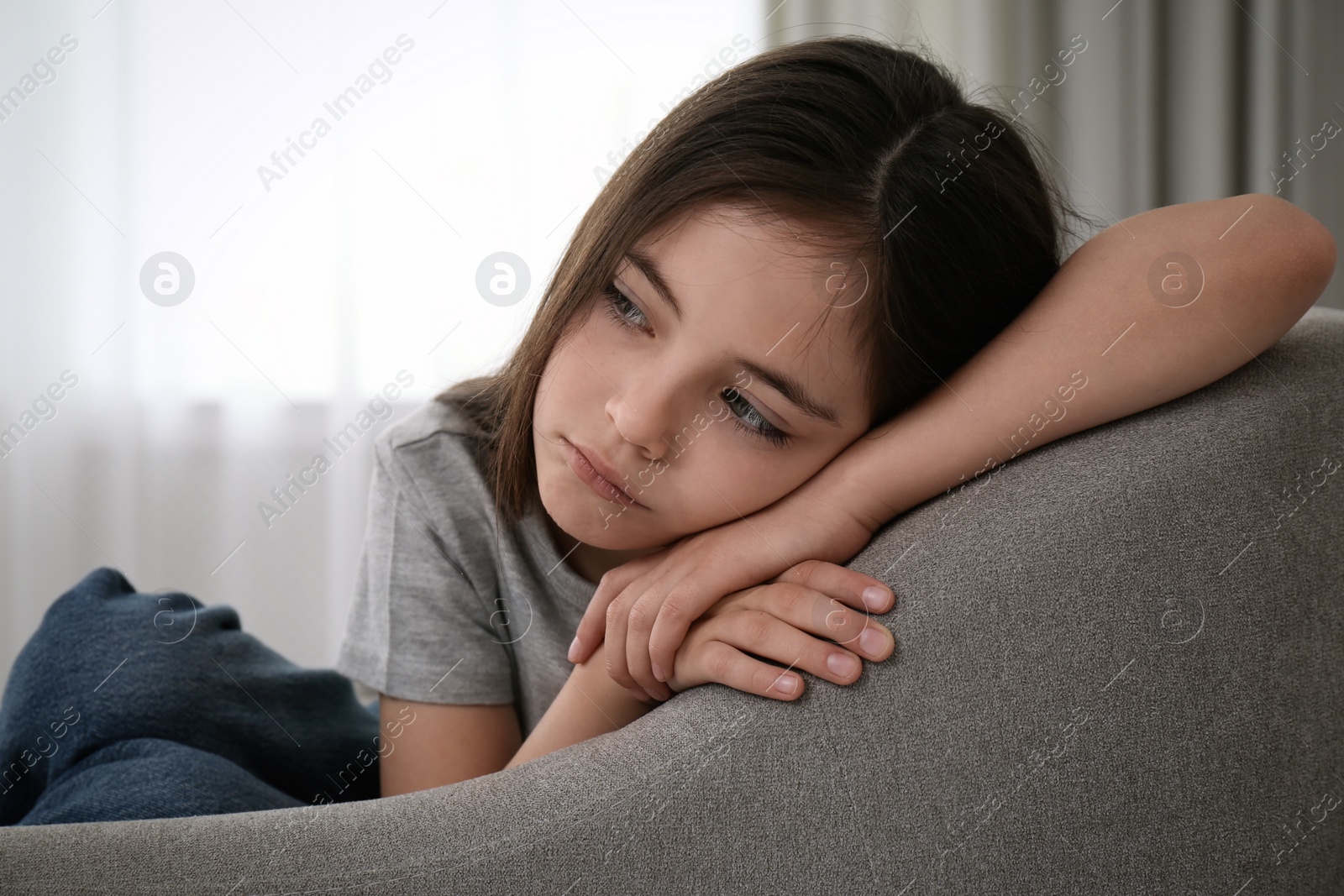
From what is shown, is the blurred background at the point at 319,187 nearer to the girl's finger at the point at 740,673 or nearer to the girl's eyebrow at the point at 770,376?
the girl's eyebrow at the point at 770,376

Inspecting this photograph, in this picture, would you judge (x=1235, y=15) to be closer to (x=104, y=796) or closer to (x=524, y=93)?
(x=524, y=93)

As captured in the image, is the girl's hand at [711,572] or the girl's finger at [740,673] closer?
the girl's finger at [740,673]

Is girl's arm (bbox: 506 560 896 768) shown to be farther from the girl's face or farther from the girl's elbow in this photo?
the girl's elbow

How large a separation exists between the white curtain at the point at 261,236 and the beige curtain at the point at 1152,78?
589 millimetres

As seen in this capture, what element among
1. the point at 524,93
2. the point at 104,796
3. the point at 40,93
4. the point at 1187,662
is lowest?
the point at 1187,662

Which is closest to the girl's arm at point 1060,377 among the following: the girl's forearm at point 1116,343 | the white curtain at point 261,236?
the girl's forearm at point 1116,343

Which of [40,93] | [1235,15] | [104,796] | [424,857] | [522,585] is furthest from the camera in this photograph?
[1235,15]

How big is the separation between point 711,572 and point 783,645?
4.2 inches

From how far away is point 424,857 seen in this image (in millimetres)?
479

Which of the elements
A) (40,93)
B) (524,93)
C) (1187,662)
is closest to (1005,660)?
(1187,662)

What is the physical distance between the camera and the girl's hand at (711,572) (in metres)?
0.65

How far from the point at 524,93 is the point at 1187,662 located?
2271mm

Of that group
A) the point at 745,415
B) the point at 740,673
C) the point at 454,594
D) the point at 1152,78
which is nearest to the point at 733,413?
the point at 745,415

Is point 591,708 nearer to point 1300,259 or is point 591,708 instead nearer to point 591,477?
point 591,477
